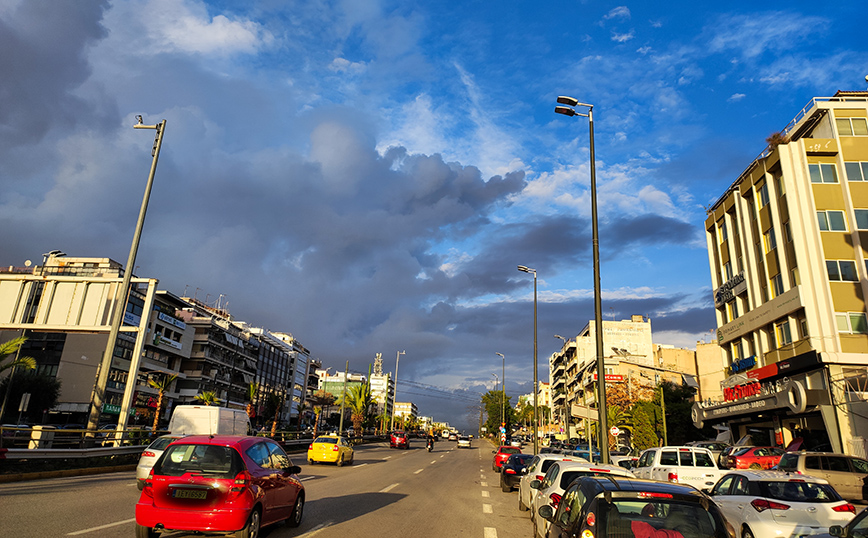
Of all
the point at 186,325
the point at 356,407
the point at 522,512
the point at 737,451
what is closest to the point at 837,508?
the point at 522,512

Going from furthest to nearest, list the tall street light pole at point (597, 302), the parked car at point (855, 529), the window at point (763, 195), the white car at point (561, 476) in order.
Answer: the window at point (763, 195) → the tall street light pole at point (597, 302) → the white car at point (561, 476) → the parked car at point (855, 529)

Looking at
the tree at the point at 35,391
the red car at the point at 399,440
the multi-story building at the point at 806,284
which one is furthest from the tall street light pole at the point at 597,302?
the tree at the point at 35,391

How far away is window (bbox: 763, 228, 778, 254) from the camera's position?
111 feet

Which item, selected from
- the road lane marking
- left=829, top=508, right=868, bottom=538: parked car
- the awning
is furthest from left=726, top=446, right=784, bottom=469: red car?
the awning

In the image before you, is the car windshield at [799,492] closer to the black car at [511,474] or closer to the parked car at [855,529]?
the parked car at [855,529]

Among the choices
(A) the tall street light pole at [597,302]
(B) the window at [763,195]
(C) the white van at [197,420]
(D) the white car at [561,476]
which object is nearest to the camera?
(D) the white car at [561,476]

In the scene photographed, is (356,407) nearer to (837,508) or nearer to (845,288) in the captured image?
(845,288)

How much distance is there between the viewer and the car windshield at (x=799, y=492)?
8.98 meters

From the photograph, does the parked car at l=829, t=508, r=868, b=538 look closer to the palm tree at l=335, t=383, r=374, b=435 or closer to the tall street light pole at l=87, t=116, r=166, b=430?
the tall street light pole at l=87, t=116, r=166, b=430

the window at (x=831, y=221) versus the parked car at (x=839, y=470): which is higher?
the window at (x=831, y=221)

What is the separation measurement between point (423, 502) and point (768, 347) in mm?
28793

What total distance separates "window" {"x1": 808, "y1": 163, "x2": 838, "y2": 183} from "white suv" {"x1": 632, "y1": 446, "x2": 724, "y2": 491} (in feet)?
71.3

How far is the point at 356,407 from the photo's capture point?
6341 cm

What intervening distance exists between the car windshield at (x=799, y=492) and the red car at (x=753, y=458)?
1345 cm
